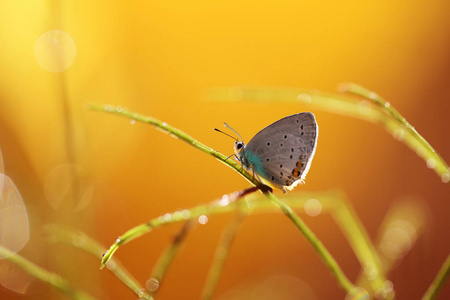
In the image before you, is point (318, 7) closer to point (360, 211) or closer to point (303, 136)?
point (360, 211)

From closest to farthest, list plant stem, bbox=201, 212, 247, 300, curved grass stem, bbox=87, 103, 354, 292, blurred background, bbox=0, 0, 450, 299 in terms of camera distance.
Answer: curved grass stem, bbox=87, 103, 354, 292 → plant stem, bbox=201, 212, 247, 300 → blurred background, bbox=0, 0, 450, 299

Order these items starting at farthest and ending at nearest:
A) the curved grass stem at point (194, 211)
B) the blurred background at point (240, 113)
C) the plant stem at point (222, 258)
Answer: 1. the blurred background at point (240, 113)
2. the plant stem at point (222, 258)
3. the curved grass stem at point (194, 211)

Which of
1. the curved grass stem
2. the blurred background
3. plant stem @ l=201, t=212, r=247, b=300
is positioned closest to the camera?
the curved grass stem

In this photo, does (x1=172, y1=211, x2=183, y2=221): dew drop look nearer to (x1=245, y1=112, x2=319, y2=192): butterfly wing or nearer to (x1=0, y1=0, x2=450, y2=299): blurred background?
(x1=245, y1=112, x2=319, y2=192): butterfly wing

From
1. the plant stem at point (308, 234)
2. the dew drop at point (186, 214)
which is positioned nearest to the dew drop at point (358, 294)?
the plant stem at point (308, 234)

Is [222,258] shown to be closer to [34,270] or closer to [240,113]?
[34,270]

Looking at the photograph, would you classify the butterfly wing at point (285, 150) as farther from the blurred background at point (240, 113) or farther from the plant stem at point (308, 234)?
the blurred background at point (240, 113)

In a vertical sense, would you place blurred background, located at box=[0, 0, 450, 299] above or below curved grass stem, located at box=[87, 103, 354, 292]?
below

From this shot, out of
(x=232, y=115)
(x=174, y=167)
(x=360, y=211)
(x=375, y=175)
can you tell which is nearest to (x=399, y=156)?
(x=375, y=175)

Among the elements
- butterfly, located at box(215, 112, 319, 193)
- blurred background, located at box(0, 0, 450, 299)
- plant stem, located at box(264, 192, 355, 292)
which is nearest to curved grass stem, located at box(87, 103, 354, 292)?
plant stem, located at box(264, 192, 355, 292)
